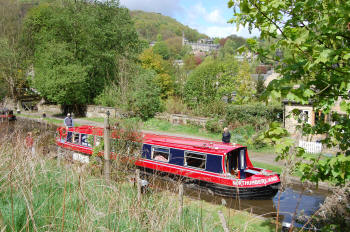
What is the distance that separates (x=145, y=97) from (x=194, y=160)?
14.7m

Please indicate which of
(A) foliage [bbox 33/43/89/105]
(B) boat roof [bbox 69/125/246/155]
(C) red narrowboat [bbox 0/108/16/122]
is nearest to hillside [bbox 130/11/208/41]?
(A) foliage [bbox 33/43/89/105]

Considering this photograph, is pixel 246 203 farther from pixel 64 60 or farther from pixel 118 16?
pixel 118 16

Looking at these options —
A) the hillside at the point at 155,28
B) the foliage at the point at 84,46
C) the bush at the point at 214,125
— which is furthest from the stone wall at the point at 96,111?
the hillside at the point at 155,28

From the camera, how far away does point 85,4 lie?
31.9 meters

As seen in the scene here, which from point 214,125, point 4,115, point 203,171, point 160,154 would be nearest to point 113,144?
point 160,154

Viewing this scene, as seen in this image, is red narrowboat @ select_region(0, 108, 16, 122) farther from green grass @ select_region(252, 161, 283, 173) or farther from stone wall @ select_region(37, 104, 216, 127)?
green grass @ select_region(252, 161, 283, 173)

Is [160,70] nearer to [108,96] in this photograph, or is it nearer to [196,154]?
[108,96]

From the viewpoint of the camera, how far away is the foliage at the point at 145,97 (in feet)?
81.3

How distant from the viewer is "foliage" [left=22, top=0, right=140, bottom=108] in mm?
27812

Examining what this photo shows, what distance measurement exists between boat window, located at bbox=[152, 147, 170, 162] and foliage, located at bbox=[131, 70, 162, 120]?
1331cm

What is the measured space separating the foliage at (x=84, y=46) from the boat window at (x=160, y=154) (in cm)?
1831

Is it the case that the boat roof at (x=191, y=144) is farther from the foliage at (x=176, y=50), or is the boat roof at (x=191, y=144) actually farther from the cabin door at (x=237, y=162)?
the foliage at (x=176, y=50)

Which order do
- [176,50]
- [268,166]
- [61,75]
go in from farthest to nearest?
[176,50], [61,75], [268,166]

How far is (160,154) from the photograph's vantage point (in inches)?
456
